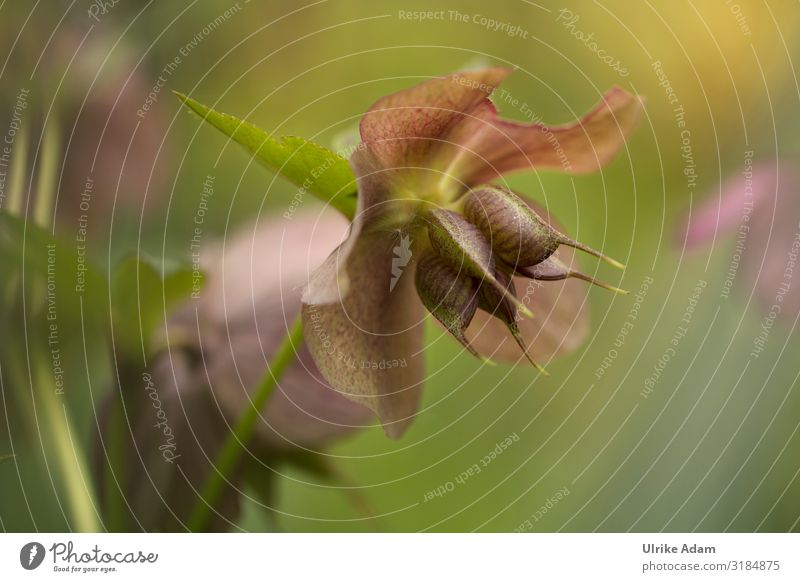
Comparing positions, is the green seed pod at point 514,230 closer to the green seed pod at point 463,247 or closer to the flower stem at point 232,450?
the green seed pod at point 463,247

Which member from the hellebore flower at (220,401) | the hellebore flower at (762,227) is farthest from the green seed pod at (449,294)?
the hellebore flower at (762,227)

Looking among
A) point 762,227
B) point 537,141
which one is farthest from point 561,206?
point 537,141

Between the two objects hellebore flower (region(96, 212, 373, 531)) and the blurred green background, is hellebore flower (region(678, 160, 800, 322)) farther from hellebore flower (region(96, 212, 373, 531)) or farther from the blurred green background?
hellebore flower (region(96, 212, 373, 531))

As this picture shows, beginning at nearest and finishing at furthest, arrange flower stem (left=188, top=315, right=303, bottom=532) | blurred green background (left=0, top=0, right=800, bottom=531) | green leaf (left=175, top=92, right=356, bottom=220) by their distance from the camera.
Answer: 1. green leaf (left=175, top=92, right=356, bottom=220)
2. flower stem (left=188, top=315, right=303, bottom=532)
3. blurred green background (left=0, top=0, right=800, bottom=531)
